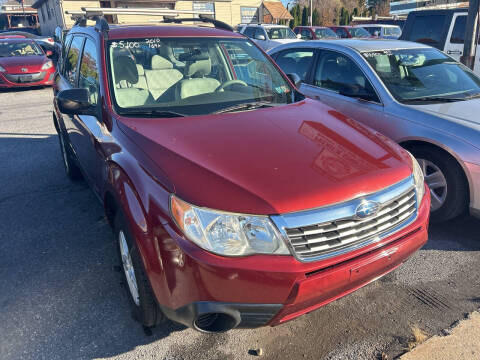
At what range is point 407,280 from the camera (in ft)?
9.91

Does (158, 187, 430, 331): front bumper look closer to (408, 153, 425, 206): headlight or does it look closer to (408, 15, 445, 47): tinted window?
(408, 153, 425, 206): headlight

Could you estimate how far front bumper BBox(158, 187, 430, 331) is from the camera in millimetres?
1857

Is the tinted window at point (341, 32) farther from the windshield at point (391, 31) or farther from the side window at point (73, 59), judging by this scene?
the side window at point (73, 59)

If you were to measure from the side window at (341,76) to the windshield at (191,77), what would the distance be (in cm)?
116

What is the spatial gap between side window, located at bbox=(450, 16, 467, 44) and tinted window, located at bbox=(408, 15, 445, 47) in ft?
0.80

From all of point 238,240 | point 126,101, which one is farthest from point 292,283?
point 126,101

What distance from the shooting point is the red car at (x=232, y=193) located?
1.90 m

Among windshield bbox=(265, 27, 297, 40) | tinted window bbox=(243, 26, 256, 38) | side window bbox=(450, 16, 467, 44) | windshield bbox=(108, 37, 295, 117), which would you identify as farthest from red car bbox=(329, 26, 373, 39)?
windshield bbox=(108, 37, 295, 117)

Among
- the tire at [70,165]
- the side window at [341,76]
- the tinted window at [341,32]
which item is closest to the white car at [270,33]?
the tinted window at [341,32]

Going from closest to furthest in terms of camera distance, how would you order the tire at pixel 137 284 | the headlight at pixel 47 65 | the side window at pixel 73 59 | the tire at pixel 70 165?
the tire at pixel 137 284 → the side window at pixel 73 59 → the tire at pixel 70 165 → the headlight at pixel 47 65

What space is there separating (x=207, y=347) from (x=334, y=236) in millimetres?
1058

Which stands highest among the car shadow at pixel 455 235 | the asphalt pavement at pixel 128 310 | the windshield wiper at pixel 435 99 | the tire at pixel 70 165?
the windshield wiper at pixel 435 99

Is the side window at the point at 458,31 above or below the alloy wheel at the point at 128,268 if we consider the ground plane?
above

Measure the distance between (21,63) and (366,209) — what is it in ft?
40.1
